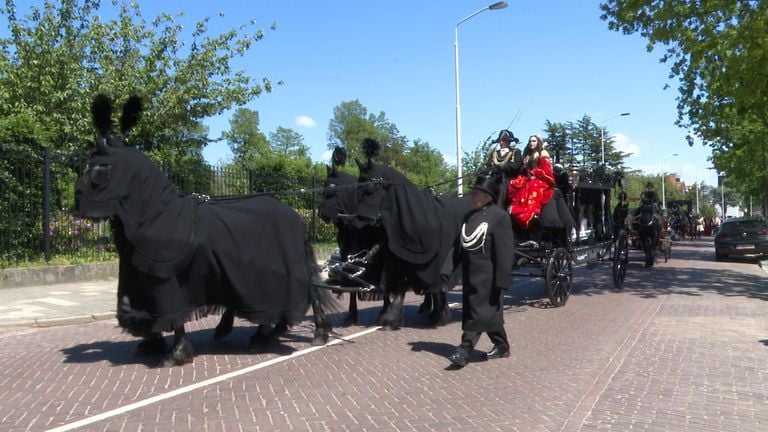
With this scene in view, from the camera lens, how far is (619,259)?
14.1m

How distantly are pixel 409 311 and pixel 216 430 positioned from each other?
20.6 feet

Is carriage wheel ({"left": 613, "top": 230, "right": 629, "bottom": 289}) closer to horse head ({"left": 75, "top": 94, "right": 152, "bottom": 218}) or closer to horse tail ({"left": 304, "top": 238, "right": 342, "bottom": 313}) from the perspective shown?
horse tail ({"left": 304, "top": 238, "right": 342, "bottom": 313})

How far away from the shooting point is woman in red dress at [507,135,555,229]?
1045 cm

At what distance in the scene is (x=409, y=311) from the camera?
11.0 m

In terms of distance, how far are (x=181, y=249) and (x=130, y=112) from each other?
1.40 meters

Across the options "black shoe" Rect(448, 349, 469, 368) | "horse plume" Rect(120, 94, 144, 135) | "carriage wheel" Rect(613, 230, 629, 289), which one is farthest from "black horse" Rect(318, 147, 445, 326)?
"carriage wheel" Rect(613, 230, 629, 289)

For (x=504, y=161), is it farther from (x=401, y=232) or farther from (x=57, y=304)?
(x=57, y=304)

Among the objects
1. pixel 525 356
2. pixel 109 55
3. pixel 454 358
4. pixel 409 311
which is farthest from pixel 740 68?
pixel 109 55

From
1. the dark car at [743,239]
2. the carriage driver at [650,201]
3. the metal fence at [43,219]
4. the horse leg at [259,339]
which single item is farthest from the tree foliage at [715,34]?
the horse leg at [259,339]

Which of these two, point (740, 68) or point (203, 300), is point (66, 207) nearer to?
point (203, 300)

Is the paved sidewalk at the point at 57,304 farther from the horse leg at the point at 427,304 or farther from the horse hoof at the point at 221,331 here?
the horse leg at the point at 427,304

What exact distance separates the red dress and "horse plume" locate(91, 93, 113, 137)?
6.19 meters

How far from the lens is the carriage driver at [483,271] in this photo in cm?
676

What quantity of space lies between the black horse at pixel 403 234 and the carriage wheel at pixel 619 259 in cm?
625
